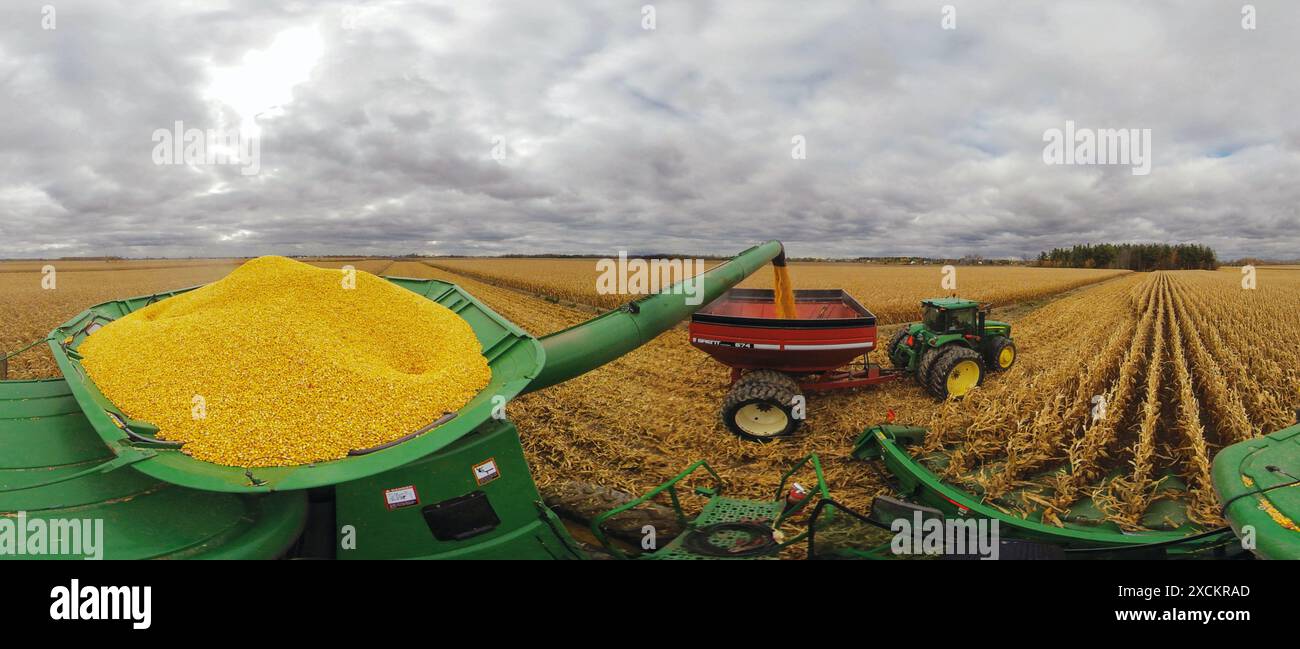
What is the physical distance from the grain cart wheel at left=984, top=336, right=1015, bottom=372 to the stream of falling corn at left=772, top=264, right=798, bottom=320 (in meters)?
3.28

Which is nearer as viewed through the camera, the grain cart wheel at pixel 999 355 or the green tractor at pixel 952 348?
the green tractor at pixel 952 348

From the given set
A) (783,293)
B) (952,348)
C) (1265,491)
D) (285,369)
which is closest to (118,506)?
(285,369)

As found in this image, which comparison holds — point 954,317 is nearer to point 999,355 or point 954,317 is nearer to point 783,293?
point 999,355

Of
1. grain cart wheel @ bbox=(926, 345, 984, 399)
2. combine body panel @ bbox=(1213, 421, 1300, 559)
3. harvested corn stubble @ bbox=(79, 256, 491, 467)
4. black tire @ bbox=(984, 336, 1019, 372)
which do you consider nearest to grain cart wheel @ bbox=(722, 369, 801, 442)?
grain cart wheel @ bbox=(926, 345, 984, 399)

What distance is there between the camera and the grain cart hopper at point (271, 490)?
8.13 ft

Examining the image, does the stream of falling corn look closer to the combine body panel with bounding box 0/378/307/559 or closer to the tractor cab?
the tractor cab

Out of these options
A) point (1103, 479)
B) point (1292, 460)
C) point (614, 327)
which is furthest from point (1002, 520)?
point (614, 327)

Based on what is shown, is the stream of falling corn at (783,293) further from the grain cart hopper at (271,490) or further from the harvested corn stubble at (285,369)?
the grain cart hopper at (271,490)

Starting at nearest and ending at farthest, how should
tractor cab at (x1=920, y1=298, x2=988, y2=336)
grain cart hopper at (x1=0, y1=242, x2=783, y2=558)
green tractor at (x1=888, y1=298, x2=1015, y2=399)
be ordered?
grain cart hopper at (x1=0, y1=242, x2=783, y2=558) → green tractor at (x1=888, y1=298, x2=1015, y2=399) → tractor cab at (x1=920, y1=298, x2=988, y2=336)

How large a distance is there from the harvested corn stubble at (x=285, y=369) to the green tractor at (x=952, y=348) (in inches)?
248

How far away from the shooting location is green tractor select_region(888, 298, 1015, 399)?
24.8 ft

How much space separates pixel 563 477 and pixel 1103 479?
4.80m

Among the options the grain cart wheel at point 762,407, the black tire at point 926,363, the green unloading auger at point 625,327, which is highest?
the green unloading auger at point 625,327

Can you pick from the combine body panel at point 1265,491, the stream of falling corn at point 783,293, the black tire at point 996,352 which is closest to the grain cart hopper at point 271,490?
the combine body panel at point 1265,491
